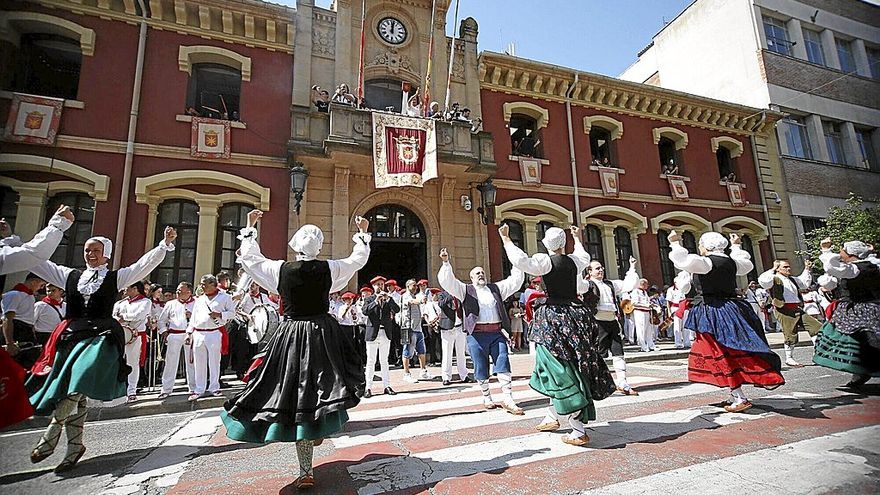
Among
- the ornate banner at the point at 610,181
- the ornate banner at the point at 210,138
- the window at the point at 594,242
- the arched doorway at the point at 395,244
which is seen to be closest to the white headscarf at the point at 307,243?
the arched doorway at the point at 395,244

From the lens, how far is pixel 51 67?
9.83 meters

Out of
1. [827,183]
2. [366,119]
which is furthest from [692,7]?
[366,119]

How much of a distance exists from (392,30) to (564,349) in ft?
39.8

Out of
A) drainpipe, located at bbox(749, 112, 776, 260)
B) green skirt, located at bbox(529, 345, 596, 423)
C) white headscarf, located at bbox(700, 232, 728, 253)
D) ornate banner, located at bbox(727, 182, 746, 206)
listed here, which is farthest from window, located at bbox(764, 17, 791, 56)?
green skirt, located at bbox(529, 345, 596, 423)

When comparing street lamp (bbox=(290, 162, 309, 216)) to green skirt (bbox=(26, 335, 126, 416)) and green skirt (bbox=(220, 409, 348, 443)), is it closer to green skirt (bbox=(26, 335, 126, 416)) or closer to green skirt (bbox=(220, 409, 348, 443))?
green skirt (bbox=(26, 335, 126, 416))

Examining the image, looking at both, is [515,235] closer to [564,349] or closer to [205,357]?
[205,357]

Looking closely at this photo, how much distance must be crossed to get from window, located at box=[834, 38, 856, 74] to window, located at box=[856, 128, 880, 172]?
8.48 feet

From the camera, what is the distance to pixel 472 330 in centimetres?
553

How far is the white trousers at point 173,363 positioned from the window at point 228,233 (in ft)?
12.3

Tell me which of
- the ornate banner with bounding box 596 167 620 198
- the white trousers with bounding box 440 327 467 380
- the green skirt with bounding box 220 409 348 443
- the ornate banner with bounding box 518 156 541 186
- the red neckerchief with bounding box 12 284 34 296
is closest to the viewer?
the green skirt with bounding box 220 409 348 443

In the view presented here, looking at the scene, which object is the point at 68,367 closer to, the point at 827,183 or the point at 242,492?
the point at 242,492

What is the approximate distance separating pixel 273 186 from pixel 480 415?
858 cm

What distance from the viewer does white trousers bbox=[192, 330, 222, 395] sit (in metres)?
6.34

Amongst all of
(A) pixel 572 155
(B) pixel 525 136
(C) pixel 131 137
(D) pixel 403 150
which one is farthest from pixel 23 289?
(A) pixel 572 155
